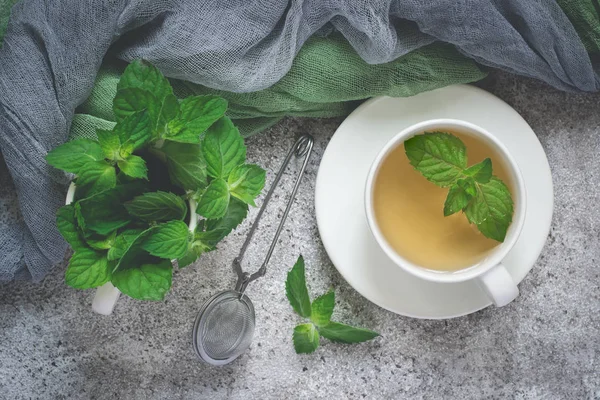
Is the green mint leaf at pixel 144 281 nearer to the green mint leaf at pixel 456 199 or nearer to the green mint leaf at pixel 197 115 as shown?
the green mint leaf at pixel 197 115

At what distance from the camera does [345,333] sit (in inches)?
30.0

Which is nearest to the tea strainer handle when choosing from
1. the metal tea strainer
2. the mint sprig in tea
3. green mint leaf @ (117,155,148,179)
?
the metal tea strainer

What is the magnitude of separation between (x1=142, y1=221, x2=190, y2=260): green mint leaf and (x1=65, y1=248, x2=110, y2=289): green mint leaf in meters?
0.05

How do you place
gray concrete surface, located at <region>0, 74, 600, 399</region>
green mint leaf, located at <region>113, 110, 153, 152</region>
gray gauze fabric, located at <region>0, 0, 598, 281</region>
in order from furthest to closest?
gray concrete surface, located at <region>0, 74, 600, 399</region> < gray gauze fabric, located at <region>0, 0, 598, 281</region> < green mint leaf, located at <region>113, 110, 153, 152</region>

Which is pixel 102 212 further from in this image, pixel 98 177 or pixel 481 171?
pixel 481 171

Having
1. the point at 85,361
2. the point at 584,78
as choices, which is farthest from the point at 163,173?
the point at 584,78

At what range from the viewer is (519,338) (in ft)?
2.61

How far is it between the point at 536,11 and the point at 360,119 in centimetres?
19

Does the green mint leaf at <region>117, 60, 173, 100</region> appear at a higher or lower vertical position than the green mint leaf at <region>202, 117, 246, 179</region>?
higher

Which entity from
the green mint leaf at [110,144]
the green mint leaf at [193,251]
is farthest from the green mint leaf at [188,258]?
the green mint leaf at [110,144]

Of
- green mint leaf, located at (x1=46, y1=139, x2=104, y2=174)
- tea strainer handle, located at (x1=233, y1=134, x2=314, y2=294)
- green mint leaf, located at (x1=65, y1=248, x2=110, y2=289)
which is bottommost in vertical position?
tea strainer handle, located at (x1=233, y1=134, x2=314, y2=294)

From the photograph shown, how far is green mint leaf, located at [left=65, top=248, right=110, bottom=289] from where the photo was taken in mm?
614

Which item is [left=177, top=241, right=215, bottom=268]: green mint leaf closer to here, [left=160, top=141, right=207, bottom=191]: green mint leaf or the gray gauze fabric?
[left=160, top=141, right=207, bottom=191]: green mint leaf

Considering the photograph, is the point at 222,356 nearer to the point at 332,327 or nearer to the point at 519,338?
the point at 332,327
